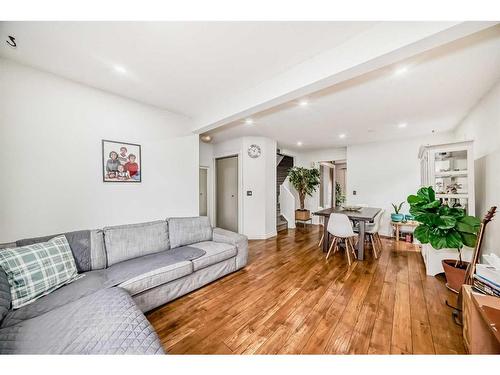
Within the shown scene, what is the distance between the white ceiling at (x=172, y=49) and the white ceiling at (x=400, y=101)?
2.72ft

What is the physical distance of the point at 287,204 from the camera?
5.88m

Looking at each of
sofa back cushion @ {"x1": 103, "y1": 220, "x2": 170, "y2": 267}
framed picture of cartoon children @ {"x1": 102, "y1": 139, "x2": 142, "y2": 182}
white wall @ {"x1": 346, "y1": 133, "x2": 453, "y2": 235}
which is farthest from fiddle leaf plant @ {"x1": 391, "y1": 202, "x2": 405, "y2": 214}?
framed picture of cartoon children @ {"x1": 102, "y1": 139, "x2": 142, "y2": 182}

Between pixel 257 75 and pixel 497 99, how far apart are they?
2.64 metres

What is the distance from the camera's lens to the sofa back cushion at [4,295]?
1136 mm

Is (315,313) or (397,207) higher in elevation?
(397,207)

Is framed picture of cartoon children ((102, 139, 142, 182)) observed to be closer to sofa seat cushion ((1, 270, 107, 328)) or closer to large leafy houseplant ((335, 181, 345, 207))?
sofa seat cushion ((1, 270, 107, 328))

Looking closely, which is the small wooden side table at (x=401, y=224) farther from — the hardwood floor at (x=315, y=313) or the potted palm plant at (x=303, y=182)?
the potted palm plant at (x=303, y=182)

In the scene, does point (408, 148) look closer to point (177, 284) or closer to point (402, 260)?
point (402, 260)

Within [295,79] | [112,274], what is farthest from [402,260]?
[112,274]

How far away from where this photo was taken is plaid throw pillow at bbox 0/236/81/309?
1327 millimetres

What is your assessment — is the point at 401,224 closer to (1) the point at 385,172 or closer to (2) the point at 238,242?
(1) the point at 385,172

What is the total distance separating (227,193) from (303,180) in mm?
2375

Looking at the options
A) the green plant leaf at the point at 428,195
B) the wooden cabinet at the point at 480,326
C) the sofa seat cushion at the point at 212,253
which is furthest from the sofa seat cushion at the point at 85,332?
the green plant leaf at the point at 428,195

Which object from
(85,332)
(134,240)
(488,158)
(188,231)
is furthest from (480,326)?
(134,240)
